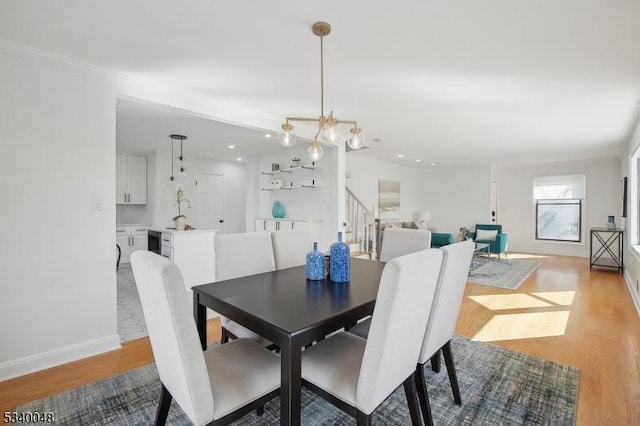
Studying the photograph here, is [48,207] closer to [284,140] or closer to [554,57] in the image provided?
[284,140]

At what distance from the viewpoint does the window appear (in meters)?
7.37

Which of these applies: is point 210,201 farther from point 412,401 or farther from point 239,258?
point 412,401

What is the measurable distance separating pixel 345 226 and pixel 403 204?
12.6 feet

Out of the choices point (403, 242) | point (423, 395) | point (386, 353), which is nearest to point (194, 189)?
point (403, 242)

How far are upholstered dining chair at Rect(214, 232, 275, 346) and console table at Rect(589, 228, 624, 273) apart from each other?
6.55m

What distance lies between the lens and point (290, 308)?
1439 millimetres

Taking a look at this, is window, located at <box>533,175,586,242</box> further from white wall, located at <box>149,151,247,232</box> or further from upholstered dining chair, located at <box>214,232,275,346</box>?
upholstered dining chair, located at <box>214,232,275,346</box>

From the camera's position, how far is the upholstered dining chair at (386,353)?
1.11 m

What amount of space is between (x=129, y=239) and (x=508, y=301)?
6.26 metres

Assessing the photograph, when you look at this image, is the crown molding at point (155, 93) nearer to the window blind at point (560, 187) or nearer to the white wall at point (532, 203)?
the white wall at point (532, 203)

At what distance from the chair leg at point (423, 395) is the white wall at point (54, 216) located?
2427 mm

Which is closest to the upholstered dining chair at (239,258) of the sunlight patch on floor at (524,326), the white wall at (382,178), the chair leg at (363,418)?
the chair leg at (363,418)

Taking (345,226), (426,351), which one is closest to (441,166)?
(345,226)

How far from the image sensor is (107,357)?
7.88 ft
